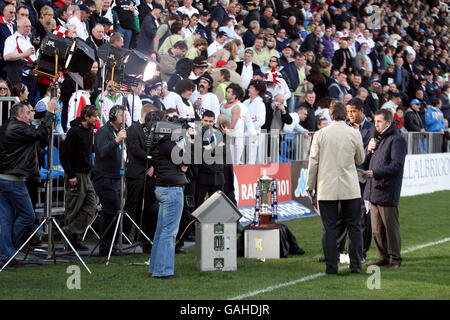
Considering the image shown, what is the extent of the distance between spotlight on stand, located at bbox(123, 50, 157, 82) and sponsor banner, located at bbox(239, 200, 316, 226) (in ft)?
16.2

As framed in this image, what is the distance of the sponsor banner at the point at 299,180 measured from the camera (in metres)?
16.5

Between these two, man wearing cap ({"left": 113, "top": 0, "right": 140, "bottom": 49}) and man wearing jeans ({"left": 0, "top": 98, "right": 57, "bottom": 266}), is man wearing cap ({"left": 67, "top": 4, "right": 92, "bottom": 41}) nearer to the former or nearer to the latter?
man wearing cap ({"left": 113, "top": 0, "right": 140, "bottom": 49})

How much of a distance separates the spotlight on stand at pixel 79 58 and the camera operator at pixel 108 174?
925 millimetres

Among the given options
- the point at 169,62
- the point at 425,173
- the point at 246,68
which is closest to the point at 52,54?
the point at 169,62

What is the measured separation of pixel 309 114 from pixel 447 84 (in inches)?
489

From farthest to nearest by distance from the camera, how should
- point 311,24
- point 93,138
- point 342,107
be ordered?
point 311,24 < point 93,138 < point 342,107

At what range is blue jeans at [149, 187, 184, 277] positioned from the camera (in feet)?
29.3

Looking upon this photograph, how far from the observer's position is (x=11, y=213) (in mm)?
9984

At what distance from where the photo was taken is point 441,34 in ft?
118

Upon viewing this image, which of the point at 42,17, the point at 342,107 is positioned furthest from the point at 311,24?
the point at 342,107

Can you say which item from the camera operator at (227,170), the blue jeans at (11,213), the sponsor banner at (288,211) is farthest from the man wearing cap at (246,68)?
the blue jeans at (11,213)

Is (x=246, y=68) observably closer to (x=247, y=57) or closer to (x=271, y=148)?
(x=247, y=57)
